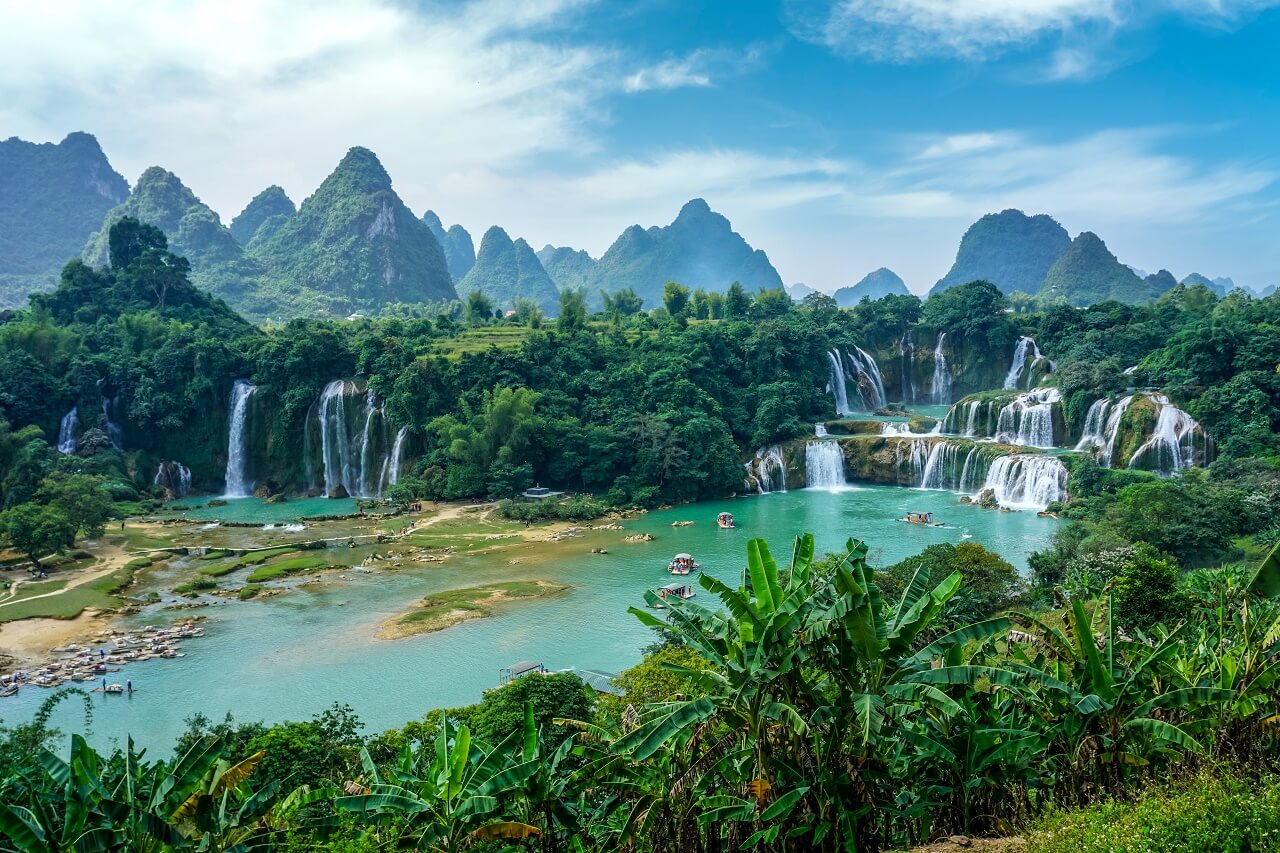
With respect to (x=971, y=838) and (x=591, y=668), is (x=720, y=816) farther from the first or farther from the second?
(x=591, y=668)

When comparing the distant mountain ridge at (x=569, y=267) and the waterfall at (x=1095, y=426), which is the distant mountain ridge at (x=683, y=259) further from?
the waterfall at (x=1095, y=426)

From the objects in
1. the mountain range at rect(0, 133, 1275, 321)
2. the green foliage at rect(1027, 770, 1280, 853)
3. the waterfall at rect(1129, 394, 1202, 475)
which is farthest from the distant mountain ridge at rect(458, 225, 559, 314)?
the green foliage at rect(1027, 770, 1280, 853)

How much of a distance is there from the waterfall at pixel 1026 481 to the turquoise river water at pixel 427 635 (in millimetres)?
1470

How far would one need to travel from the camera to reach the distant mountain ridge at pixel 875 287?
15638 centimetres

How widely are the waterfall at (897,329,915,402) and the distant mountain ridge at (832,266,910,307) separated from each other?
114m

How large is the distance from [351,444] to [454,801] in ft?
104

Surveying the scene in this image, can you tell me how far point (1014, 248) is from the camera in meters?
115

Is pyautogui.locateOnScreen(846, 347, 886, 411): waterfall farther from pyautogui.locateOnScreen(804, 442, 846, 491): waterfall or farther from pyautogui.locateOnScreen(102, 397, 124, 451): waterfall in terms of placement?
pyautogui.locateOnScreen(102, 397, 124, 451): waterfall

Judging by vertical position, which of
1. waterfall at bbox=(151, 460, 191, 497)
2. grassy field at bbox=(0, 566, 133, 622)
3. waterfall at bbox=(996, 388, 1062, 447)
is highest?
waterfall at bbox=(996, 388, 1062, 447)

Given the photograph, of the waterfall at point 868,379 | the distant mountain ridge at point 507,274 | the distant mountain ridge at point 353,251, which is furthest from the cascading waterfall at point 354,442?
the distant mountain ridge at point 507,274

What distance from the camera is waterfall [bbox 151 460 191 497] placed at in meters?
32.9

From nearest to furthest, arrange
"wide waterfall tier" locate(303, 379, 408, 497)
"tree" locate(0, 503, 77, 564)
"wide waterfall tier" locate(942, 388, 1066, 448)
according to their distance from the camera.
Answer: "tree" locate(0, 503, 77, 564) → "wide waterfall tier" locate(942, 388, 1066, 448) → "wide waterfall tier" locate(303, 379, 408, 497)

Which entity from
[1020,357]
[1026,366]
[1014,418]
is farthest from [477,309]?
[1014,418]

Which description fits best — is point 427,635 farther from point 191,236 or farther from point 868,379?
point 191,236
